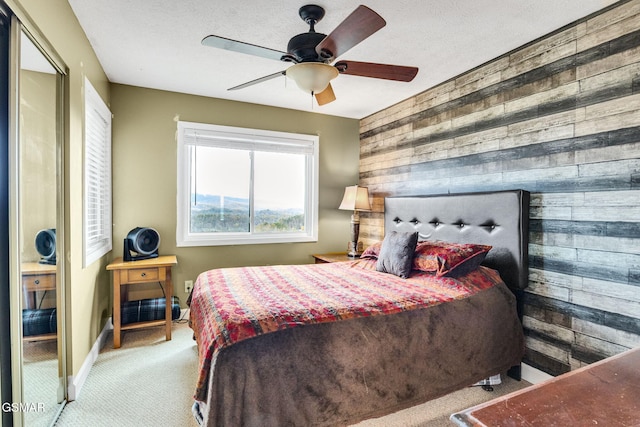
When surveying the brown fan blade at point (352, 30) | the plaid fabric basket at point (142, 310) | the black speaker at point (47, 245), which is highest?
the brown fan blade at point (352, 30)

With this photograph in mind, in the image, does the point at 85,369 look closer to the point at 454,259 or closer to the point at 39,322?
the point at 39,322

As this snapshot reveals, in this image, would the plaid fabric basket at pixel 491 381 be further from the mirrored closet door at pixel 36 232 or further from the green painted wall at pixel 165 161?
the mirrored closet door at pixel 36 232

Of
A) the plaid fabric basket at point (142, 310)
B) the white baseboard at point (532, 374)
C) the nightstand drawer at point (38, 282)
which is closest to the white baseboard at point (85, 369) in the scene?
the plaid fabric basket at point (142, 310)

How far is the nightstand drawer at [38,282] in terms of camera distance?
159cm

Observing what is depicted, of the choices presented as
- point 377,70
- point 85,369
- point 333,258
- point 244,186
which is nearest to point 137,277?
point 85,369

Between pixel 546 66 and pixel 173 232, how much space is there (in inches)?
145

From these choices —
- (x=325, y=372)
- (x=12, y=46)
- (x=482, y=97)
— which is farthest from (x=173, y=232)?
(x=482, y=97)

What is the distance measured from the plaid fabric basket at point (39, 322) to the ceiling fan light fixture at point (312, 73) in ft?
6.20

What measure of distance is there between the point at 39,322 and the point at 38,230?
0.49 meters

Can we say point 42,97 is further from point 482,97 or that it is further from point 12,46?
point 482,97

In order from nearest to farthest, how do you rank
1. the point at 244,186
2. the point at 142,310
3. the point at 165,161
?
the point at 142,310, the point at 165,161, the point at 244,186

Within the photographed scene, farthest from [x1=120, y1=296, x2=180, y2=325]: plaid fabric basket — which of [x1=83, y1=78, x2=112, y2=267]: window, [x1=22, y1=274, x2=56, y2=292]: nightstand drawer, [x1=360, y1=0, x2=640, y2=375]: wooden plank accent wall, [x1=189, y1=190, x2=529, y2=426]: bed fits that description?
[x1=360, y1=0, x2=640, y2=375]: wooden plank accent wall

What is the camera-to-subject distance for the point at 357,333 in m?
1.69

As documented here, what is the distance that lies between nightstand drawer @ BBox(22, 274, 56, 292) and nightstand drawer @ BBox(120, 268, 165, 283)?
1.05 metres
